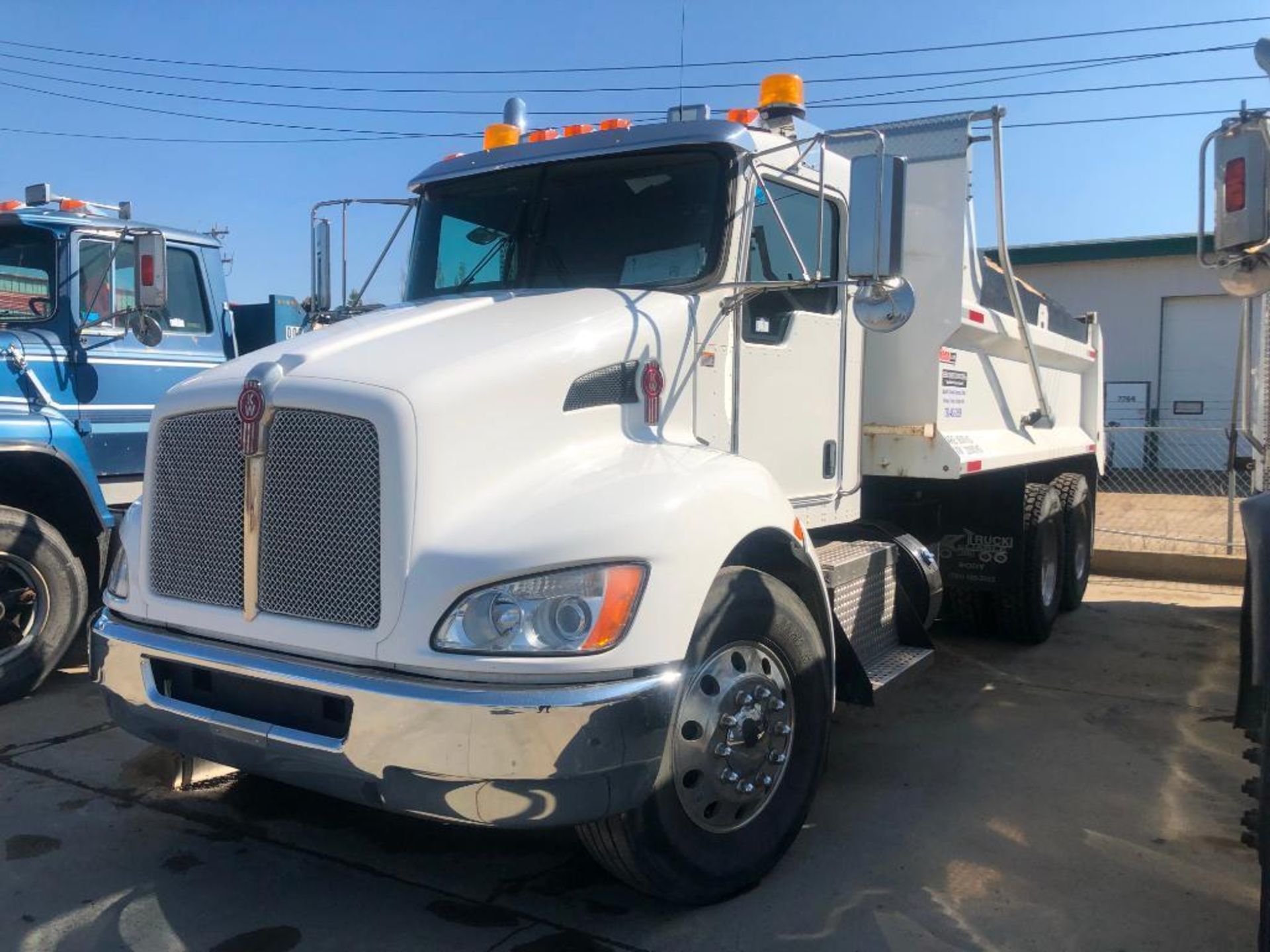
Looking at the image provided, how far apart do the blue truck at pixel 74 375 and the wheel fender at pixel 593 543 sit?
141 inches

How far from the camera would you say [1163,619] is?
26.4 feet

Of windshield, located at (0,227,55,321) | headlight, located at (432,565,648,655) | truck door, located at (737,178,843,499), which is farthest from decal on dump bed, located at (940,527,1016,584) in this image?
windshield, located at (0,227,55,321)

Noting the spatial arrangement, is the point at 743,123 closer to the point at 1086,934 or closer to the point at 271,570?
the point at 271,570

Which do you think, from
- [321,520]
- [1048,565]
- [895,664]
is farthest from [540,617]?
[1048,565]

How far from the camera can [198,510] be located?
3305 mm

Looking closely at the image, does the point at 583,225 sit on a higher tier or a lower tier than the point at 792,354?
higher

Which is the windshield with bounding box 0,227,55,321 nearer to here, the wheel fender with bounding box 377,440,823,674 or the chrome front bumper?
the chrome front bumper

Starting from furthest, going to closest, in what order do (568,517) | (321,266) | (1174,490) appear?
1. (1174,490)
2. (321,266)
3. (568,517)

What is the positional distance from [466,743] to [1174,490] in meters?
18.3

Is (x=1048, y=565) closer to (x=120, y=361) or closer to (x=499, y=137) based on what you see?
(x=499, y=137)

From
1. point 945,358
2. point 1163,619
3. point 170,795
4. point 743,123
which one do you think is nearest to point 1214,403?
point 1163,619

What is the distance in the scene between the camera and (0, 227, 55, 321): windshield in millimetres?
6027

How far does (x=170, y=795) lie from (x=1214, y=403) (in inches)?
875

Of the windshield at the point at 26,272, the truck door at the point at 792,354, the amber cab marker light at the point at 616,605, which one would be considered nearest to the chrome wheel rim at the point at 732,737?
the amber cab marker light at the point at 616,605
